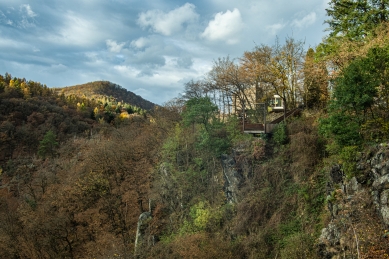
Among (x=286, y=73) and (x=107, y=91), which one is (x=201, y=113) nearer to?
(x=286, y=73)

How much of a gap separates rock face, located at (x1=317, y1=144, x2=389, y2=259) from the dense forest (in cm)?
5

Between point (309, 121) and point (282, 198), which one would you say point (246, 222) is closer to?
point (282, 198)

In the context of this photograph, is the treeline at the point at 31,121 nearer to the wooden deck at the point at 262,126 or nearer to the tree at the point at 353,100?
the wooden deck at the point at 262,126

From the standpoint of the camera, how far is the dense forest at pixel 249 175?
12297 millimetres

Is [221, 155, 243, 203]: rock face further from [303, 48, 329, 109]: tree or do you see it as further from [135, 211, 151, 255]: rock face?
[303, 48, 329, 109]: tree

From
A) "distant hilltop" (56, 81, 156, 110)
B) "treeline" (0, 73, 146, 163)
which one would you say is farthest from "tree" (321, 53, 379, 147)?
"distant hilltop" (56, 81, 156, 110)

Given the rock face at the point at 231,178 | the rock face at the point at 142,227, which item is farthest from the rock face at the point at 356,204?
the rock face at the point at 142,227

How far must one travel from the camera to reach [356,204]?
1113cm

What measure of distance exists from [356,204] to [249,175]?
791cm

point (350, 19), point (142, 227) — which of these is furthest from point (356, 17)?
point (142, 227)

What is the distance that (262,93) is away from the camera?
25.7 meters

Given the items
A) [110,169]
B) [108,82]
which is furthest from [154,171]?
[108,82]

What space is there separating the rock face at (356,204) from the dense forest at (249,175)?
1.8 inches

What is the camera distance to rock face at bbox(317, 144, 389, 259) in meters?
10.3
